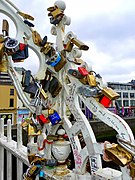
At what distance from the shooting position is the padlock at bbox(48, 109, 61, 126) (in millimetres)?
1034

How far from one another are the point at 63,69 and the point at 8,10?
18.1 inches

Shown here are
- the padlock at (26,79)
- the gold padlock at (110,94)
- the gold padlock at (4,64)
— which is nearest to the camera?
the gold padlock at (110,94)

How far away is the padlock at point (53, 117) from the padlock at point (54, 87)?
74 mm

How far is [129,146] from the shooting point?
72 centimetres

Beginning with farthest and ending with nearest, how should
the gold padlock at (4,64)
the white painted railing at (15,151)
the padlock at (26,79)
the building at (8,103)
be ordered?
the building at (8,103) < the white painted railing at (15,151) < the gold padlock at (4,64) < the padlock at (26,79)

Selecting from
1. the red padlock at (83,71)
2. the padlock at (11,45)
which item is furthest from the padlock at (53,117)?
the padlock at (11,45)

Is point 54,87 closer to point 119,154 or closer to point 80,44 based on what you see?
point 80,44

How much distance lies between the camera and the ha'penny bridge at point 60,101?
0.83 meters

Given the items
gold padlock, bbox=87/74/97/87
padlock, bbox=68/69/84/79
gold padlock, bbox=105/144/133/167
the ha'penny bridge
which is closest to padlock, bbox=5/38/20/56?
the ha'penny bridge

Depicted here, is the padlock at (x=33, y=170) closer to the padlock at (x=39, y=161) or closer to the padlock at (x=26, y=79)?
the padlock at (x=39, y=161)

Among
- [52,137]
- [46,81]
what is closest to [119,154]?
[52,137]

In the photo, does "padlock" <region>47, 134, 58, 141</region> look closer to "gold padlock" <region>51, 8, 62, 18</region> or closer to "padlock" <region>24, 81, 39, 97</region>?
"padlock" <region>24, 81, 39, 97</region>

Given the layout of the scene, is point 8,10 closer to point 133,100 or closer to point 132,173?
point 132,173

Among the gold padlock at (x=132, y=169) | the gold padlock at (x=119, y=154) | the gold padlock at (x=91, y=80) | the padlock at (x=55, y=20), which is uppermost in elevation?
the padlock at (x=55, y=20)
